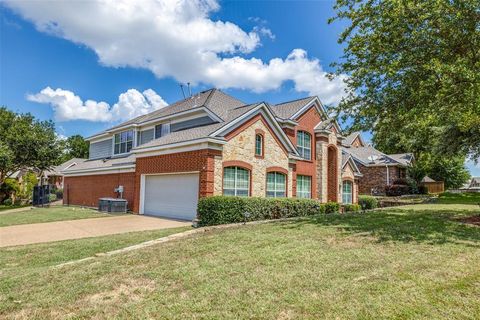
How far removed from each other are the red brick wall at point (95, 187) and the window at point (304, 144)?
11.8 m

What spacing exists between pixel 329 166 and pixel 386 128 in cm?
1195

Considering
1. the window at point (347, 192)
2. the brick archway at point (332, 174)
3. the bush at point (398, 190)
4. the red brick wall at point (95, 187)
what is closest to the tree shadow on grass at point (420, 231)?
the brick archway at point (332, 174)

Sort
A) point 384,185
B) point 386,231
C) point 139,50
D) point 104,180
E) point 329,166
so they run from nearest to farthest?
point 386,231, point 139,50, point 104,180, point 329,166, point 384,185

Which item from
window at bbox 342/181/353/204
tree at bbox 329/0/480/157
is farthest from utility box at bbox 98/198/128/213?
window at bbox 342/181/353/204

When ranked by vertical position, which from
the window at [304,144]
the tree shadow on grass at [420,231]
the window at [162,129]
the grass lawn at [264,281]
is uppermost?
the window at [162,129]

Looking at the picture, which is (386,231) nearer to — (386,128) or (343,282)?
(343,282)

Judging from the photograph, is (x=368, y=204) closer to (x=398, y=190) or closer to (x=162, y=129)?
(x=398, y=190)

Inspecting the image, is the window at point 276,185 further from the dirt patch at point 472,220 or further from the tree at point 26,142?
the tree at point 26,142

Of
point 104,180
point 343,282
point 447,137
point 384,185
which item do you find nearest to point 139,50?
point 104,180

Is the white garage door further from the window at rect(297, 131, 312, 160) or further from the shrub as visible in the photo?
the window at rect(297, 131, 312, 160)

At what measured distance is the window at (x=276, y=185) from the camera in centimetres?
1869

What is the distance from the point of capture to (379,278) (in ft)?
17.8

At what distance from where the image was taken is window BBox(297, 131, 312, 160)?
928 inches

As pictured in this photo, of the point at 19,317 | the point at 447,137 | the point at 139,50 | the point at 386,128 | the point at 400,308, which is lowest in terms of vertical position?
the point at 19,317
